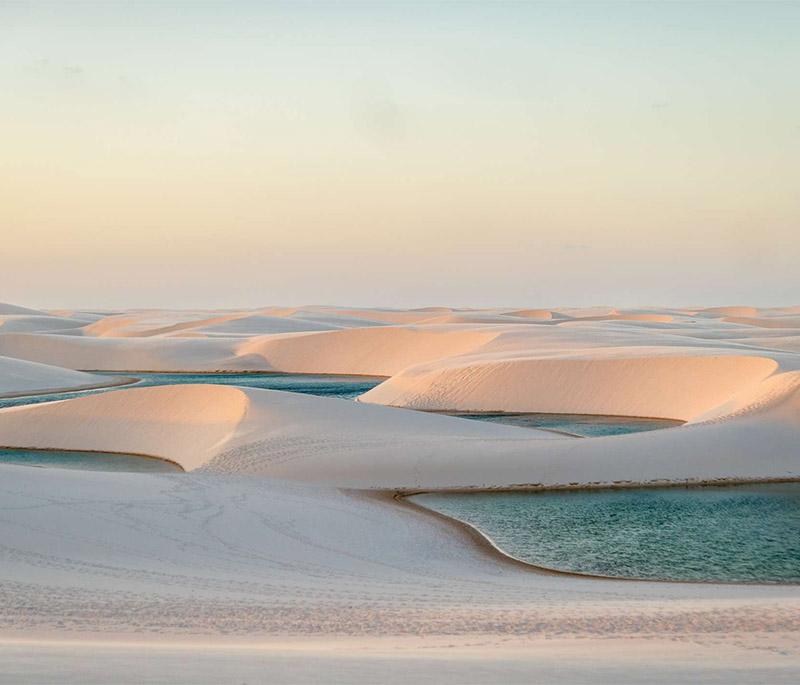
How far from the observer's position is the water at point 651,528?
11047mm

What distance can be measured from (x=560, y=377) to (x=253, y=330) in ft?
145

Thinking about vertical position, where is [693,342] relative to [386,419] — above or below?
above

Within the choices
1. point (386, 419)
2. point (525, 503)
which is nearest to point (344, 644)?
point (525, 503)

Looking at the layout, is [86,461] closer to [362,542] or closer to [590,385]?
[362,542]

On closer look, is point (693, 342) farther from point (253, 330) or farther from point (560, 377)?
point (253, 330)

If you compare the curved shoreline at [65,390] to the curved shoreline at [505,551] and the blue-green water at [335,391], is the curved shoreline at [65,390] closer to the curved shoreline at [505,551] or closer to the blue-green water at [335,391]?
the blue-green water at [335,391]

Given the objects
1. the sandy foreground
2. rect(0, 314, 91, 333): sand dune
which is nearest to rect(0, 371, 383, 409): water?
the sandy foreground

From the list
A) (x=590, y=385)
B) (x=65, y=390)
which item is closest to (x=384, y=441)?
(x=590, y=385)

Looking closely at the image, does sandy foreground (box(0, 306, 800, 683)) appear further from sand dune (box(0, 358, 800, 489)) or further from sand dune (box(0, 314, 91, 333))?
sand dune (box(0, 314, 91, 333))

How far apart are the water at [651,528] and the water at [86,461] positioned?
19.7 feet

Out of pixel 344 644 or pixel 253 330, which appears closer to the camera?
pixel 344 644

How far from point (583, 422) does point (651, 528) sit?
13973 mm

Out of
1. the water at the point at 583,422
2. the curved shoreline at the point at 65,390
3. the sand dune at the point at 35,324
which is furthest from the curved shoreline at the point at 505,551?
the sand dune at the point at 35,324

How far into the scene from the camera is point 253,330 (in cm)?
7250
